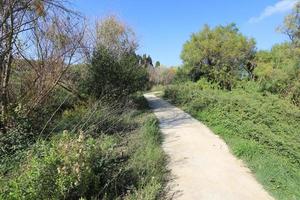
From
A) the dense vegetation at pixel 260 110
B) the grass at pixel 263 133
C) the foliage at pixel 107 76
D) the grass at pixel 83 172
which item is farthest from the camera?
the foliage at pixel 107 76

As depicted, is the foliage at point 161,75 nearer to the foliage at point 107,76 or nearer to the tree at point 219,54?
the tree at point 219,54

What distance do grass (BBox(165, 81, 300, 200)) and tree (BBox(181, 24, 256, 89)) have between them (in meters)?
14.2

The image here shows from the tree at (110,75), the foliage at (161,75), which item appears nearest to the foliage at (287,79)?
the tree at (110,75)

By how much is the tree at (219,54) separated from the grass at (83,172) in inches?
919

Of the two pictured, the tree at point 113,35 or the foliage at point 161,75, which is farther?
the foliage at point 161,75

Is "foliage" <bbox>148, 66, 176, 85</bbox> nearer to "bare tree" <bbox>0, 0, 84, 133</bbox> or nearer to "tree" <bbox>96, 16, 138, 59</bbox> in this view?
"tree" <bbox>96, 16, 138, 59</bbox>

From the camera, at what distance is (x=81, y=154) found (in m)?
5.09

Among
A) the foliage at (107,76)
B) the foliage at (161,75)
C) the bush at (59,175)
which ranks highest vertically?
the foliage at (107,76)

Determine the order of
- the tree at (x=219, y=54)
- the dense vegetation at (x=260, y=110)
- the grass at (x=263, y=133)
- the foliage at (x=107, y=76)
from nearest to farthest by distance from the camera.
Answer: the grass at (x=263, y=133), the dense vegetation at (x=260, y=110), the foliage at (x=107, y=76), the tree at (x=219, y=54)

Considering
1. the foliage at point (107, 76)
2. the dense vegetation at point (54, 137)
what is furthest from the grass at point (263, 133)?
the foliage at point (107, 76)

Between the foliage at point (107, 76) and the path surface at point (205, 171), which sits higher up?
the foliage at point (107, 76)

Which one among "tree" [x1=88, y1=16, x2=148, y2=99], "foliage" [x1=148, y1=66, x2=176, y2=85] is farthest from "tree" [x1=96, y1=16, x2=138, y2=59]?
"foliage" [x1=148, y1=66, x2=176, y2=85]

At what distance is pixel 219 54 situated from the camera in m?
33.3

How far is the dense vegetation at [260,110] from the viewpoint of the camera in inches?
306
